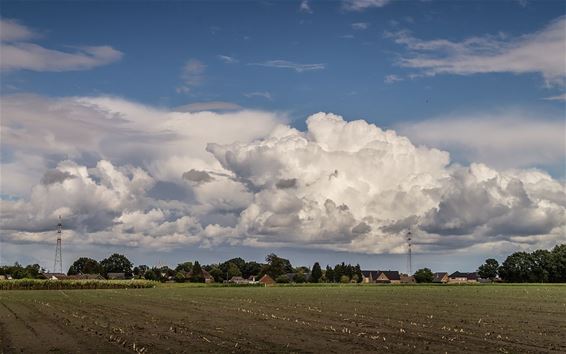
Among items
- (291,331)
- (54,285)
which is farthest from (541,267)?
(291,331)

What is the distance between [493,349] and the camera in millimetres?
28859

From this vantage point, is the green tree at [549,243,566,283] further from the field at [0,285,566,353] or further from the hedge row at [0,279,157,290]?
the field at [0,285,566,353]

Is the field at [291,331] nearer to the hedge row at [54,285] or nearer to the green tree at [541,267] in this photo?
the hedge row at [54,285]

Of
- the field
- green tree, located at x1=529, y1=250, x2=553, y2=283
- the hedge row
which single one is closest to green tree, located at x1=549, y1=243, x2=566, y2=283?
green tree, located at x1=529, y1=250, x2=553, y2=283

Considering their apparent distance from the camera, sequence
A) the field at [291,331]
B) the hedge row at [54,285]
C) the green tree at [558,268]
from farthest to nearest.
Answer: the green tree at [558,268] < the hedge row at [54,285] < the field at [291,331]

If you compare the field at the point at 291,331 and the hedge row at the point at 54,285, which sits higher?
the field at the point at 291,331

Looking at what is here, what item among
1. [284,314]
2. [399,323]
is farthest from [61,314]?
[399,323]

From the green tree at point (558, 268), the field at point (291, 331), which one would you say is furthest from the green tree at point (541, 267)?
the field at point (291, 331)

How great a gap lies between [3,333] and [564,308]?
148ft

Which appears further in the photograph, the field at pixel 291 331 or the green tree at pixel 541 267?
the green tree at pixel 541 267

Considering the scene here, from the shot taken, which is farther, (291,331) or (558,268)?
(558,268)

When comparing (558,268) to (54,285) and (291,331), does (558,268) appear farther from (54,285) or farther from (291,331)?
(291,331)

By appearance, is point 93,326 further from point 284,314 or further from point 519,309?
point 519,309

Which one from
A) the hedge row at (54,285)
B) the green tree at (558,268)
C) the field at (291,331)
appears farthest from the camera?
the green tree at (558,268)
